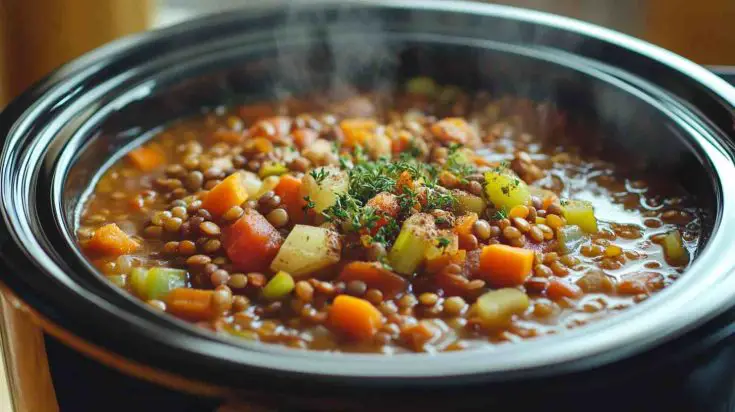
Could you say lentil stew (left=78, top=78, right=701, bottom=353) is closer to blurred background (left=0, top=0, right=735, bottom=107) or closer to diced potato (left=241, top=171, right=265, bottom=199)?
diced potato (left=241, top=171, right=265, bottom=199)

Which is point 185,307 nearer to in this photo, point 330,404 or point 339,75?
point 330,404

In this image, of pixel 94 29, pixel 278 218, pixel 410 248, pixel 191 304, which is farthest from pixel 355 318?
pixel 94 29

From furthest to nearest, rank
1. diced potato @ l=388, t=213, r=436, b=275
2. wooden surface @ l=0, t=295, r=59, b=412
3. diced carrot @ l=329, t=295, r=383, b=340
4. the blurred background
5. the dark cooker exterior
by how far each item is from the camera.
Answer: the blurred background < diced potato @ l=388, t=213, r=436, b=275 < diced carrot @ l=329, t=295, r=383, b=340 < wooden surface @ l=0, t=295, r=59, b=412 < the dark cooker exterior

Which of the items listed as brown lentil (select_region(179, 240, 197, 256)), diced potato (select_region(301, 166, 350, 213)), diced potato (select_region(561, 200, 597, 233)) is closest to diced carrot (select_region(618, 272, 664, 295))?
diced potato (select_region(561, 200, 597, 233))

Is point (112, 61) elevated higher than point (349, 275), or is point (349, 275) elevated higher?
point (112, 61)

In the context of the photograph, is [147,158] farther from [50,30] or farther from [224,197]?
[50,30]

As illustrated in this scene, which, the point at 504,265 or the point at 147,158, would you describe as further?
the point at 147,158

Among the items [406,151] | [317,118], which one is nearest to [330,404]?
[406,151]
